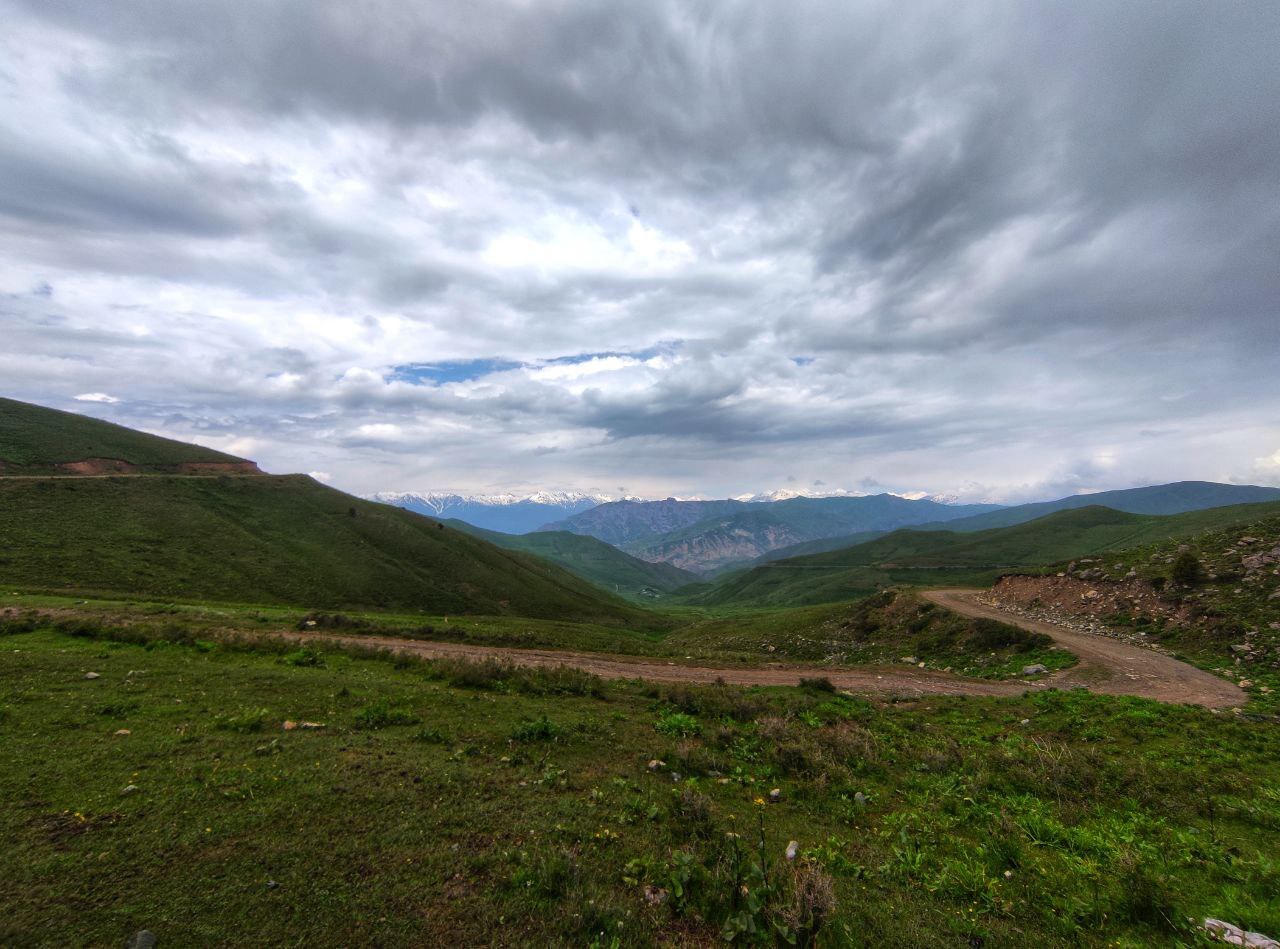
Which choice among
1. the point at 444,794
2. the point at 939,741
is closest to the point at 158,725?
the point at 444,794

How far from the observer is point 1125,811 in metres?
9.84

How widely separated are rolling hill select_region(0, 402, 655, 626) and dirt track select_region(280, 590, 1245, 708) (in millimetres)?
32464

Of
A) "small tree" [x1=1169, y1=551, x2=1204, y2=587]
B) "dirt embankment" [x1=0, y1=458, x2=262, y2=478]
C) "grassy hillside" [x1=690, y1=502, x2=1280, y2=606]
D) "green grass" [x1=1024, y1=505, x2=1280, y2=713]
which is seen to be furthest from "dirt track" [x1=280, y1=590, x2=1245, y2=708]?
"grassy hillside" [x1=690, y1=502, x2=1280, y2=606]

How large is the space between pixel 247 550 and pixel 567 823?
72.2m

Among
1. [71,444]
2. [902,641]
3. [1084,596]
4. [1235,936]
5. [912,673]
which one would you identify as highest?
[71,444]

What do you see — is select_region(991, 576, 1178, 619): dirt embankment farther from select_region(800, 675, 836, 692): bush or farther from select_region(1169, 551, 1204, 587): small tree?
select_region(800, 675, 836, 692): bush

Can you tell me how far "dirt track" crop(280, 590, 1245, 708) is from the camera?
850 inches

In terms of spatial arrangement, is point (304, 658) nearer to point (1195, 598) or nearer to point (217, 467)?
point (1195, 598)

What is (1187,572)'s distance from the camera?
31531mm

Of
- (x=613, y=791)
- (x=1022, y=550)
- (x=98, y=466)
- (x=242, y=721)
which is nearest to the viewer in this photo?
(x=613, y=791)

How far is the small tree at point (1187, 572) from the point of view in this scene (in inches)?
1232

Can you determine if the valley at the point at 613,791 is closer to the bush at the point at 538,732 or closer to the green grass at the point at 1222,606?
the bush at the point at 538,732

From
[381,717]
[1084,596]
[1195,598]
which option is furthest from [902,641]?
[381,717]

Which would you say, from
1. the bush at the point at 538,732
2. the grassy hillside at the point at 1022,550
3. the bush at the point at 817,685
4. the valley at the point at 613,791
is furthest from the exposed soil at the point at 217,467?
the grassy hillside at the point at 1022,550
